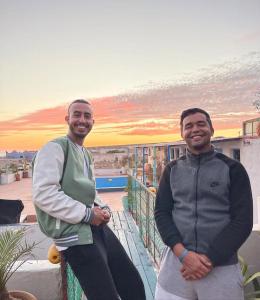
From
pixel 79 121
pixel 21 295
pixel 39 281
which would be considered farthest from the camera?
pixel 39 281

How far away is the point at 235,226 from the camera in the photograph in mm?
1625

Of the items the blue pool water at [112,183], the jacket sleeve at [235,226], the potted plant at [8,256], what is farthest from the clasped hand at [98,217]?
the blue pool water at [112,183]

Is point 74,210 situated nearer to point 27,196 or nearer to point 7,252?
point 7,252

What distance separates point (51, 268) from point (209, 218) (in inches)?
65.6

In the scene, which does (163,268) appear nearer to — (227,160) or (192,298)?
(192,298)

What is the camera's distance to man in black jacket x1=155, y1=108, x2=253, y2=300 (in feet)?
5.33

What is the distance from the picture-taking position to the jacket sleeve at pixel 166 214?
1.75m

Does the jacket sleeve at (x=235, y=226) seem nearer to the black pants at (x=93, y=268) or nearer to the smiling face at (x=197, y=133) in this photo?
the smiling face at (x=197, y=133)

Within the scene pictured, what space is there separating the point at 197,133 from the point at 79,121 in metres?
0.73

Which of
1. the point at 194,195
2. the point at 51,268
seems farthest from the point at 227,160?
the point at 51,268

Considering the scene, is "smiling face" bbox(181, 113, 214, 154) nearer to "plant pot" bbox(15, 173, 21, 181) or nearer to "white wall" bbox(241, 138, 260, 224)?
"white wall" bbox(241, 138, 260, 224)

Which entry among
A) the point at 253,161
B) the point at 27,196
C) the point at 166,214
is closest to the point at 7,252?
the point at 166,214

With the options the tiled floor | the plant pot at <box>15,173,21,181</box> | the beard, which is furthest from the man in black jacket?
the plant pot at <box>15,173,21,181</box>

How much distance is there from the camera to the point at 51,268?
273 centimetres
